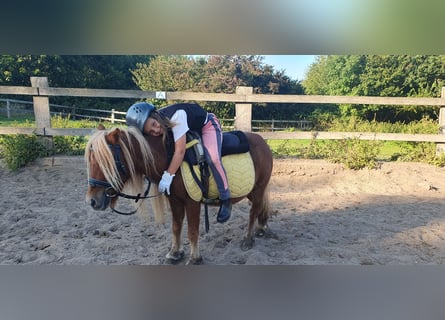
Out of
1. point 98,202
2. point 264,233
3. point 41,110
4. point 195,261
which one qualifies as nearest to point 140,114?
point 98,202

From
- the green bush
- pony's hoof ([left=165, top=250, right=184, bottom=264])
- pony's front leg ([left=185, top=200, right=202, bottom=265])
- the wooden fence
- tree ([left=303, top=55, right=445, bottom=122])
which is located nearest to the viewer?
pony's front leg ([left=185, top=200, right=202, bottom=265])

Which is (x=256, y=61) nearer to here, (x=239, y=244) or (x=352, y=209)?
(x=352, y=209)

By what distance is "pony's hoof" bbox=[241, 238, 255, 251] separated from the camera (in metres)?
3.08

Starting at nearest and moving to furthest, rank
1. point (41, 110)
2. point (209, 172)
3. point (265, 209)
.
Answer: point (209, 172) < point (265, 209) < point (41, 110)

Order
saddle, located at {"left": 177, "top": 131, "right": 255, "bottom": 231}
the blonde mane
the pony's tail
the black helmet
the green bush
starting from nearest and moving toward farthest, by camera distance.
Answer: the blonde mane
the black helmet
saddle, located at {"left": 177, "top": 131, "right": 255, "bottom": 231}
the pony's tail
the green bush

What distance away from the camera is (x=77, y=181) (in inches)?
204

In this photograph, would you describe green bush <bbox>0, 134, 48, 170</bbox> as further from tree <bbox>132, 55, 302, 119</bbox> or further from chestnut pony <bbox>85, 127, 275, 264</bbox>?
tree <bbox>132, 55, 302, 119</bbox>

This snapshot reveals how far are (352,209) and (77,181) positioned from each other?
4378mm

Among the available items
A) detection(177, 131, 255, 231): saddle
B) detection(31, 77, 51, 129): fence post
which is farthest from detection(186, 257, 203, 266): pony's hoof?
detection(31, 77, 51, 129): fence post

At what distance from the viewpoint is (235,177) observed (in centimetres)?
264

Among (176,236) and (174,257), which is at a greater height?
(176,236)

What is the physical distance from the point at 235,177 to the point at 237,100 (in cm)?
348

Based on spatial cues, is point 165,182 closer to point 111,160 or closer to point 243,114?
point 111,160

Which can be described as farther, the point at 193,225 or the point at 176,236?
the point at 176,236
